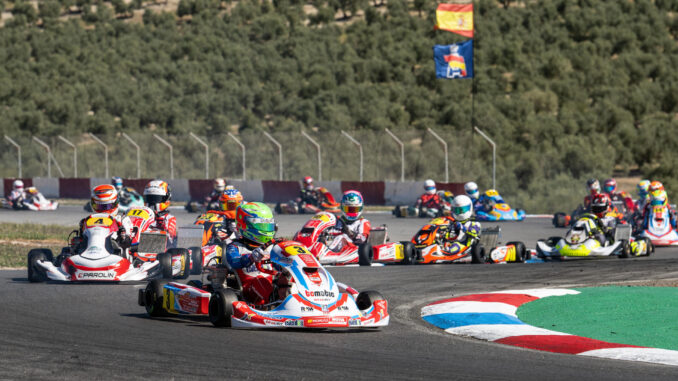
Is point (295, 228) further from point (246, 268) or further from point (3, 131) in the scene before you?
point (3, 131)

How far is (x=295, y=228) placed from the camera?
87.9 feet

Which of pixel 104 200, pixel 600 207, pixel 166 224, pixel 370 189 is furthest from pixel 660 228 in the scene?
pixel 370 189

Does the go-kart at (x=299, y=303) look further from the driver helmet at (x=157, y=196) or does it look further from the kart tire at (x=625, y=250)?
the kart tire at (x=625, y=250)

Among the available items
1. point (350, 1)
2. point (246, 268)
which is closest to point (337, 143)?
point (246, 268)

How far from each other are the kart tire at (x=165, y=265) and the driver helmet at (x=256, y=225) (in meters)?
3.46

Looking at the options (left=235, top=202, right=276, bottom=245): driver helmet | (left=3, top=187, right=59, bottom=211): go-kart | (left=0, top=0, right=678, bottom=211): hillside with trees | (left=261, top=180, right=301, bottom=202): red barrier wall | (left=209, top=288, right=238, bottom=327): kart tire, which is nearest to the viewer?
(left=209, top=288, right=238, bottom=327): kart tire

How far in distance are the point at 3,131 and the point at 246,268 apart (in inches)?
2133

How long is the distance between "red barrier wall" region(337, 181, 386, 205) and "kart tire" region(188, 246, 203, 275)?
72.6ft

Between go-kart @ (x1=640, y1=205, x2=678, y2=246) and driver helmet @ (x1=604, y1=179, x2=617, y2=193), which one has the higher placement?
driver helmet @ (x1=604, y1=179, x2=617, y2=193)

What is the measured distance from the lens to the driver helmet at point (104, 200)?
14.7 metres

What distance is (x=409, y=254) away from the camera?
17.8 m

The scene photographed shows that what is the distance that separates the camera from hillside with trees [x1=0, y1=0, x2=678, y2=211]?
49.3 metres

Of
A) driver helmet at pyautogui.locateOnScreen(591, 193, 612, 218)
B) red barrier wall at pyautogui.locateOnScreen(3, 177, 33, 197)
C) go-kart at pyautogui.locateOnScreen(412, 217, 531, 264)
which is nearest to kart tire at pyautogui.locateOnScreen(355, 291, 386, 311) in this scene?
go-kart at pyautogui.locateOnScreen(412, 217, 531, 264)

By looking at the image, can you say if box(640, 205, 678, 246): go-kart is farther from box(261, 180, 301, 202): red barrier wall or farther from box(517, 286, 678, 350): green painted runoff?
box(261, 180, 301, 202): red barrier wall
